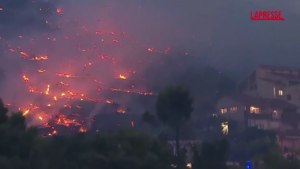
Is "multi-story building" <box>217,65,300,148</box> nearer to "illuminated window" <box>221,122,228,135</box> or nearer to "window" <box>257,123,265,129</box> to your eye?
"window" <box>257,123,265,129</box>

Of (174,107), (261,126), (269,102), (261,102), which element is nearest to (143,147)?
(174,107)

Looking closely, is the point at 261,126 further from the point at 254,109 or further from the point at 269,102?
the point at 269,102

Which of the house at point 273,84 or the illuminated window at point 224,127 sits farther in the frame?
the house at point 273,84

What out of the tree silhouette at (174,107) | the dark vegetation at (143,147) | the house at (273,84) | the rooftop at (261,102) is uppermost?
the house at (273,84)

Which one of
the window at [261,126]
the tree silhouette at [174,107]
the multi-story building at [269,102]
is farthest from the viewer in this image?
the multi-story building at [269,102]

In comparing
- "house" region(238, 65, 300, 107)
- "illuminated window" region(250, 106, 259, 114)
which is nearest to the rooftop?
"illuminated window" region(250, 106, 259, 114)

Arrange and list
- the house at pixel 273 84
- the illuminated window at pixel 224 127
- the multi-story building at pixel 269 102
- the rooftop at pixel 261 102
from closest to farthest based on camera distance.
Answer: the illuminated window at pixel 224 127
the multi-story building at pixel 269 102
the rooftop at pixel 261 102
the house at pixel 273 84

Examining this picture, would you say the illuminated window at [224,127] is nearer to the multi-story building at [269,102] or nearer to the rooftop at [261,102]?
the multi-story building at [269,102]

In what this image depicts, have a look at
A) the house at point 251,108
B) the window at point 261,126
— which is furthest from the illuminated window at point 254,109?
the window at point 261,126
